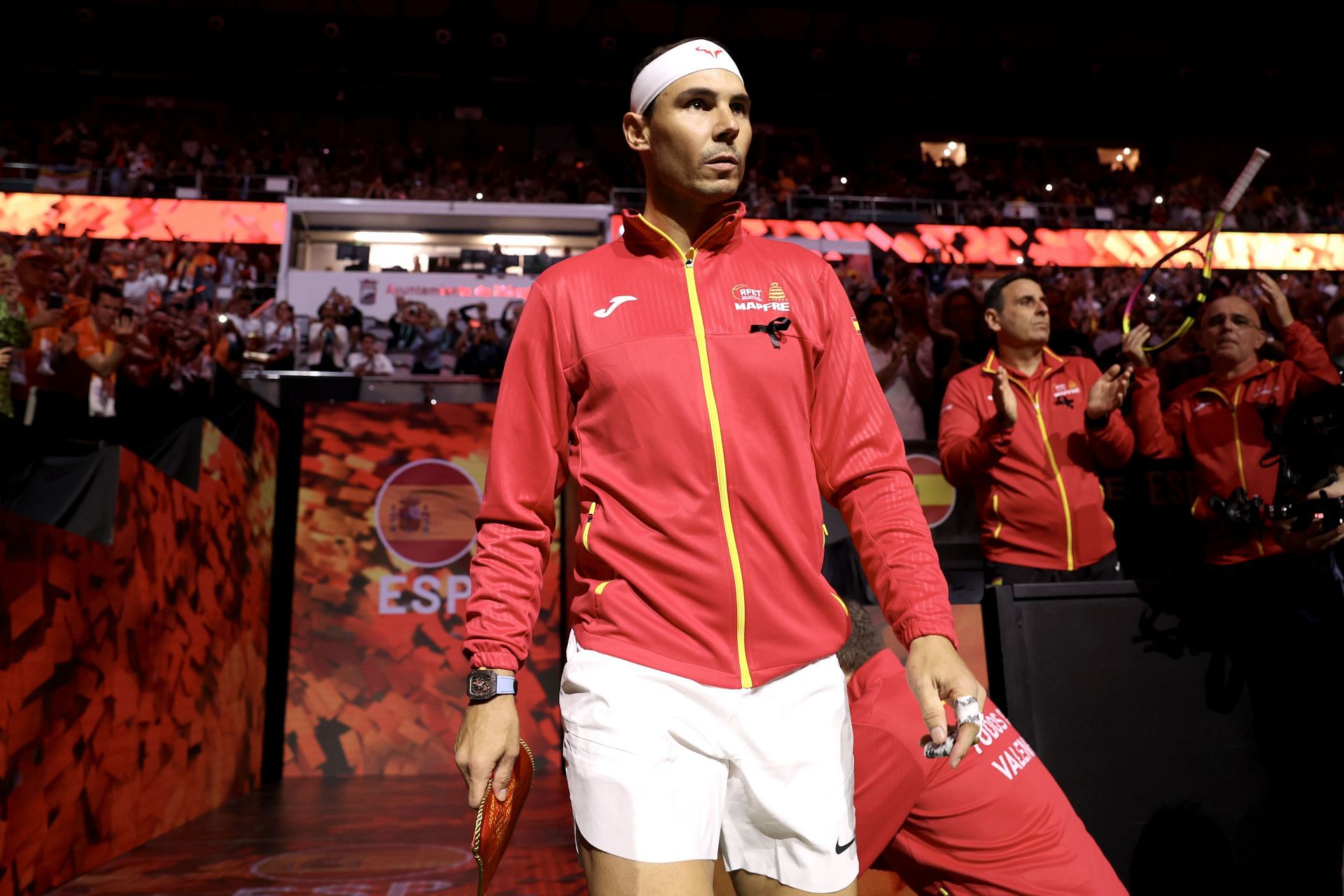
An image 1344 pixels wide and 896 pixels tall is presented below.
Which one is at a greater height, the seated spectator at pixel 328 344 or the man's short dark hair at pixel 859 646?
the seated spectator at pixel 328 344

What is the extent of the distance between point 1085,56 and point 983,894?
21.8 metres

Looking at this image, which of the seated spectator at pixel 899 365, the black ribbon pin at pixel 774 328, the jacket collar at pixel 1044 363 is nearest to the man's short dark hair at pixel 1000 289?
the jacket collar at pixel 1044 363

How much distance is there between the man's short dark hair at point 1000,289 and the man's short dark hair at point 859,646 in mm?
2147

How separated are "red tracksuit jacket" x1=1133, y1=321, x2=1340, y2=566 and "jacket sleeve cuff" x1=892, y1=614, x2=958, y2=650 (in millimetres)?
2627

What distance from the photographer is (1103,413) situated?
369 cm

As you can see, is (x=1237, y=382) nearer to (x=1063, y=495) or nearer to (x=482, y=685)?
(x=1063, y=495)

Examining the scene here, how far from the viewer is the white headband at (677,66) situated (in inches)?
68.2

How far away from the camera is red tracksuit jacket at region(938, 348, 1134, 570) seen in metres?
3.76

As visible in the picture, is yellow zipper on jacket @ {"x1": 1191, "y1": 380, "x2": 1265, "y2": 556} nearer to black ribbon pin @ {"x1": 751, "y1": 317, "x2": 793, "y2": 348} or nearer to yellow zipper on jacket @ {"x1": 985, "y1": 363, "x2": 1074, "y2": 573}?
yellow zipper on jacket @ {"x1": 985, "y1": 363, "x2": 1074, "y2": 573}

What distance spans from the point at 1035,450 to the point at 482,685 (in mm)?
2897

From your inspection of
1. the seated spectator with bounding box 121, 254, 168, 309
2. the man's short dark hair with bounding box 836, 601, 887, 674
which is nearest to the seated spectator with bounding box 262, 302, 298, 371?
the seated spectator with bounding box 121, 254, 168, 309

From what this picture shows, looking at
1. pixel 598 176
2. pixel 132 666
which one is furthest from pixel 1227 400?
pixel 598 176

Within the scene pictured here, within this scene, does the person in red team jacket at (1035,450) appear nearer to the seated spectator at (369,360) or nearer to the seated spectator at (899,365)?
the seated spectator at (899,365)

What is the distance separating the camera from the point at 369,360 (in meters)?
8.87
